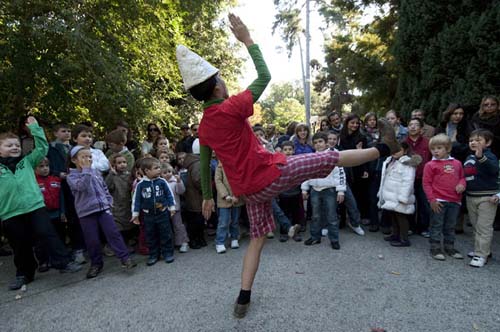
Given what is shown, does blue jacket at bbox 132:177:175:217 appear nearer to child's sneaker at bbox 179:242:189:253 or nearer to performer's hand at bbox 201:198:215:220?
child's sneaker at bbox 179:242:189:253

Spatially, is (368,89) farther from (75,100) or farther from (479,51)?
(75,100)

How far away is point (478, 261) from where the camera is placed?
384 centimetres

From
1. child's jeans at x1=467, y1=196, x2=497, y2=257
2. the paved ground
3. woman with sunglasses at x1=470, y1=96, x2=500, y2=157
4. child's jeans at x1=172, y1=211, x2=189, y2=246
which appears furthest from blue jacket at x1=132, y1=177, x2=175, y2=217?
woman with sunglasses at x1=470, y1=96, x2=500, y2=157

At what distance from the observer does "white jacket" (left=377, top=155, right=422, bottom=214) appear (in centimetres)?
457

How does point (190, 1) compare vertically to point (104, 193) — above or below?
above

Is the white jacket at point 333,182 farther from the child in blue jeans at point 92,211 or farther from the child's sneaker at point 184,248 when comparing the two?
the child in blue jeans at point 92,211

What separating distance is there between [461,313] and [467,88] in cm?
598

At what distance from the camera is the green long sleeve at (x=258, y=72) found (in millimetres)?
2490

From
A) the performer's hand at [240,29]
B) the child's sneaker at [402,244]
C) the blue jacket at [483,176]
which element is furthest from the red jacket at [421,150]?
the performer's hand at [240,29]

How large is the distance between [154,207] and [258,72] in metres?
2.64

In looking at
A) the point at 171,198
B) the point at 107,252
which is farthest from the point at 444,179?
the point at 107,252

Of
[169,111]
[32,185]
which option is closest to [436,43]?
[169,111]

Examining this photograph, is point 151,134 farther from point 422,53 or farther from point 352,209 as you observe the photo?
point 422,53

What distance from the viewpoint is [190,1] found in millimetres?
6980
